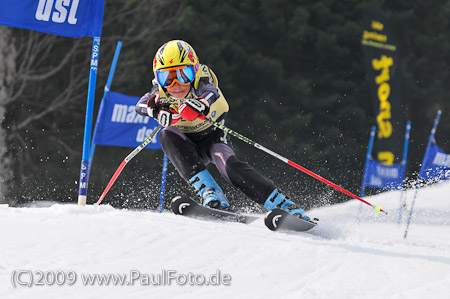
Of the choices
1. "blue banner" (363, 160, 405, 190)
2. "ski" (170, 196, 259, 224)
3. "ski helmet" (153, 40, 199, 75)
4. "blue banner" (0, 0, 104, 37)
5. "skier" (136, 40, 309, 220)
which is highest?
"blue banner" (0, 0, 104, 37)

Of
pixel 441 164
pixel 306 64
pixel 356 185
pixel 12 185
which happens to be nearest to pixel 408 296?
pixel 441 164

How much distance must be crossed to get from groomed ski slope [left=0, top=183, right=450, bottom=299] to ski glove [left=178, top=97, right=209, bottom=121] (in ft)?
2.21

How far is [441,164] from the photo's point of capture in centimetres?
834

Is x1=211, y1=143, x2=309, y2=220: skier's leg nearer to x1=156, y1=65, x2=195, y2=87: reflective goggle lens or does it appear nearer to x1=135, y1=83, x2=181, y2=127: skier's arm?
x1=135, y1=83, x2=181, y2=127: skier's arm

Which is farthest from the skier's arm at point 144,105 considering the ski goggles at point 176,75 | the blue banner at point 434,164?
the blue banner at point 434,164

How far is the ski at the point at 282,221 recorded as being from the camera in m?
3.67

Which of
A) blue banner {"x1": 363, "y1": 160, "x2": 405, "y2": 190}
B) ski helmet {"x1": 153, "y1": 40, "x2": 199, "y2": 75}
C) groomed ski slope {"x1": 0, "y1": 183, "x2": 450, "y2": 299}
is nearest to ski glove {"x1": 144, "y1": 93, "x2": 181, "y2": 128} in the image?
ski helmet {"x1": 153, "y1": 40, "x2": 199, "y2": 75}

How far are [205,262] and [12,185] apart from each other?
28.6 ft

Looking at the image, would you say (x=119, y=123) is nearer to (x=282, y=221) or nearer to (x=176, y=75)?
(x=176, y=75)

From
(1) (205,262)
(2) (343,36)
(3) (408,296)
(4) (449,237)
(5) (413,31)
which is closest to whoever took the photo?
(3) (408,296)

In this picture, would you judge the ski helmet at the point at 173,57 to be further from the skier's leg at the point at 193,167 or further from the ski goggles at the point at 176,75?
the skier's leg at the point at 193,167

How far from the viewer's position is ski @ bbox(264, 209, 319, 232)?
3.67 m

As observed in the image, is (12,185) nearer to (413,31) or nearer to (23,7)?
(23,7)

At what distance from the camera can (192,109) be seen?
389 centimetres
